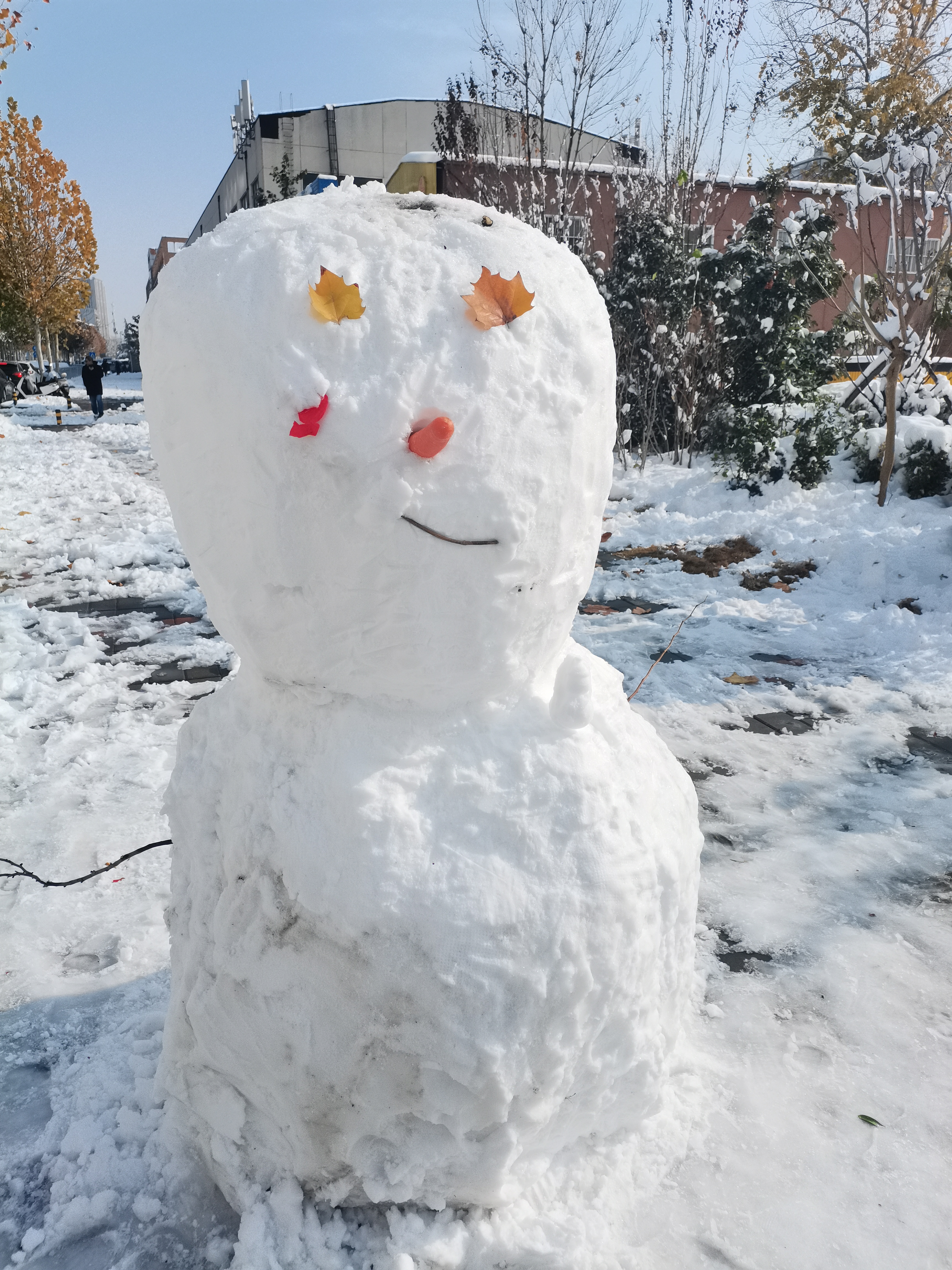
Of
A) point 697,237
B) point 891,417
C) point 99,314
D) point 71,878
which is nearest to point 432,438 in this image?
point 71,878

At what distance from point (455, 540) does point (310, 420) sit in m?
0.29

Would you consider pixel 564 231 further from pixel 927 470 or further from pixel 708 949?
pixel 708 949

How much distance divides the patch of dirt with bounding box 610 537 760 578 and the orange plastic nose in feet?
18.6

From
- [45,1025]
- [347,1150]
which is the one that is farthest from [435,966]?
[45,1025]

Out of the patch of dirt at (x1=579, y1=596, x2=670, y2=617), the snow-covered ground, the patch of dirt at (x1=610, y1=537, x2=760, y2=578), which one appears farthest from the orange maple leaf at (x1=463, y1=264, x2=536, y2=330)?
the patch of dirt at (x1=610, y1=537, x2=760, y2=578)

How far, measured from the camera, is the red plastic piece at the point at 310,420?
4.05ft

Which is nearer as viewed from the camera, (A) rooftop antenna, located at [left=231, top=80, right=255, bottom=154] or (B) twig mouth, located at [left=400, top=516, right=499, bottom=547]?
(B) twig mouth, located at [left=400, top=516, right=499, bottom=547]

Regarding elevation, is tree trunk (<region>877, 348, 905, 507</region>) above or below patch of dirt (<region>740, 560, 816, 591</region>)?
above

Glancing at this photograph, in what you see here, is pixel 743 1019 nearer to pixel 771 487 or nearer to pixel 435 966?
pixel 435 966

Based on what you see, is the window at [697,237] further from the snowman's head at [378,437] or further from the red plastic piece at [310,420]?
the red plastic piece at [310,420]

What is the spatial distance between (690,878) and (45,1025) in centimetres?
176

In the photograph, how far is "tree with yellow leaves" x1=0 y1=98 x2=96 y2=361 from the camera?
83.8ft

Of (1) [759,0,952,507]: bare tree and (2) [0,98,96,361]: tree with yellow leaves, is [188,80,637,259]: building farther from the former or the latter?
(1) [759,0,952,507]: bare tree

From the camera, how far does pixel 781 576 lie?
6.46 metres
